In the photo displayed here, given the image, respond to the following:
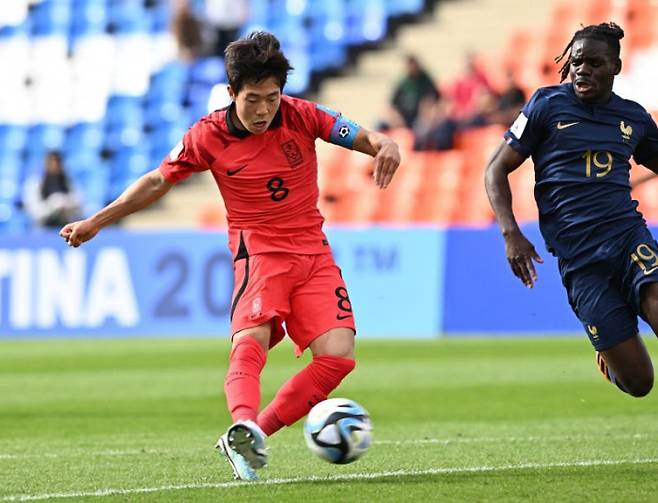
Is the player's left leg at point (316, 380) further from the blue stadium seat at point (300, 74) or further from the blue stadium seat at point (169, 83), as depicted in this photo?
the blue stadium seat at point (169, 83)

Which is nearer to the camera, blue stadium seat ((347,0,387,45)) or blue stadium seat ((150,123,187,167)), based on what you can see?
blue stadium seat ((347,0,387,45))

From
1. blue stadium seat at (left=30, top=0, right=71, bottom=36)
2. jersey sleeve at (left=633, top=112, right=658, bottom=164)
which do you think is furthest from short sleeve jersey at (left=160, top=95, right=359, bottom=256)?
blue stadium seat at (left=30, top=0, right=71, bottom=36)

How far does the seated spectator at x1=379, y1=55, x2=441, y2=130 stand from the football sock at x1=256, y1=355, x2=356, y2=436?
14861 millimetres

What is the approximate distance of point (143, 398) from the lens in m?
11.4

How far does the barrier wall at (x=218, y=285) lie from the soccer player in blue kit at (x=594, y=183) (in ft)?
31.6

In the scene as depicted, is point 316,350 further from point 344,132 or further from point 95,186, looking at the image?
point 95,186

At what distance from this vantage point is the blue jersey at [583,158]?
21.8ft

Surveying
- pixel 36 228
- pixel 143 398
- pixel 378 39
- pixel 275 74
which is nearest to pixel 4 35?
pixel 36 228

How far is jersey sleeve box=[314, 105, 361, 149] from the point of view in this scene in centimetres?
648

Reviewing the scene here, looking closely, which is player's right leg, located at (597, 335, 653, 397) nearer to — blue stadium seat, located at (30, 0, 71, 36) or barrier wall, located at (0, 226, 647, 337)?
barrier wall, located at (0, 226, 647, 337)

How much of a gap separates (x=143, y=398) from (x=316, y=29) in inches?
533

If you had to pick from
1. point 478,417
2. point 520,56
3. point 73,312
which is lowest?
point 73,312

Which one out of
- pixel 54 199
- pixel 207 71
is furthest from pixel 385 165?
pixel 207 71

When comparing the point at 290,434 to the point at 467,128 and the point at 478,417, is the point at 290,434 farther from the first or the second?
the point at 467,128
